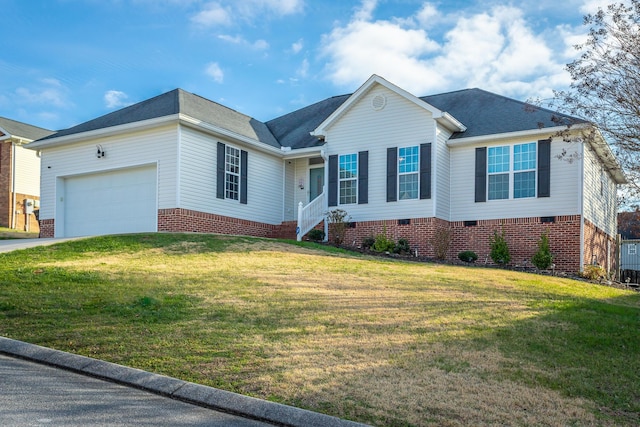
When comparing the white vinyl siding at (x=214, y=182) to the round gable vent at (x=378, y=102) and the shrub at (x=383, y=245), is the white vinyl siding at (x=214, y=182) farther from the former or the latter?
the shrub at (x=383, y=245)

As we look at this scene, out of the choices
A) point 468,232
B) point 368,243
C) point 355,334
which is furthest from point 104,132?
point 355,334

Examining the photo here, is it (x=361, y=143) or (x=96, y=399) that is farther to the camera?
(x=361, y=143)

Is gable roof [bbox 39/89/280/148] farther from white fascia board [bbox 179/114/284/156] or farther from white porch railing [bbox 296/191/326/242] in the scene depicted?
white porch railing [bbox 296/191/326/242]

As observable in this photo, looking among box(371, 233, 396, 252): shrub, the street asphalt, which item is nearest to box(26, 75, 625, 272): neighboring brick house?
box(371, 233, 396, 252): shrub

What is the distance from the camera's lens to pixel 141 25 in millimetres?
15727

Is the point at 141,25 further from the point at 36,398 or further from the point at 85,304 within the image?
the point at 36,398

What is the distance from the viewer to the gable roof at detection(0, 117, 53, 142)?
27.9 metres

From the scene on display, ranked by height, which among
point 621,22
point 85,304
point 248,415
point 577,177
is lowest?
point 248,415

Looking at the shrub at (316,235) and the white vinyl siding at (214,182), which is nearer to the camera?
the white vinyl siding at (214,182)

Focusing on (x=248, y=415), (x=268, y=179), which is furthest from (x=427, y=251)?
(x=248, y=415)

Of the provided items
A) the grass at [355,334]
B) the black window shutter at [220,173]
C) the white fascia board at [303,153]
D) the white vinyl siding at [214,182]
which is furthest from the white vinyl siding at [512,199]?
the black window shutter at [220,173]

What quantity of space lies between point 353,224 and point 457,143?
13.3 ft

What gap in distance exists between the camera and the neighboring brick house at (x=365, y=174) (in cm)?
1869

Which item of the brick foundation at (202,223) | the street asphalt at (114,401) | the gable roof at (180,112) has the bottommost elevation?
the street asphalt at (114,401)
